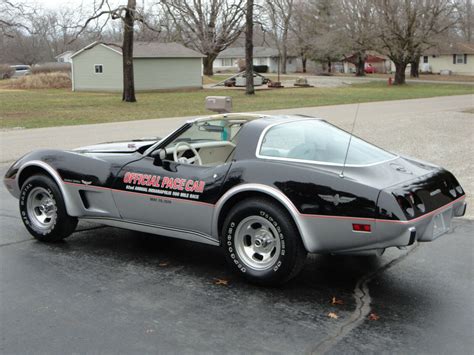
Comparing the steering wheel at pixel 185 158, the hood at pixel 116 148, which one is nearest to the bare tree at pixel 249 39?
the hood at pixel 116 148

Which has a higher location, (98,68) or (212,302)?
(98,68)

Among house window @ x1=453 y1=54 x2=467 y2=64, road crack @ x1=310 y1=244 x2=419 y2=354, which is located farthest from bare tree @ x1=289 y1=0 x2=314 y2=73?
road crack @ x1=310 y1=244 x2=419 y2=354

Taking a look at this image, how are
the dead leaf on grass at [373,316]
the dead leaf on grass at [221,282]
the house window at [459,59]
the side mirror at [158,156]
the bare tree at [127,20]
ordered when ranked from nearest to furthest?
the dead leaf on grass at [373,316] → the dead leaf on grass at [221,282] → the side mirror at [158,156] → the bare tree at [127,20] → the house window at [459,59]

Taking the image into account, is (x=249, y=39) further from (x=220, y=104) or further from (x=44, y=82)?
(x=220, y=104)

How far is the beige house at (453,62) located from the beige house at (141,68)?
123 feet

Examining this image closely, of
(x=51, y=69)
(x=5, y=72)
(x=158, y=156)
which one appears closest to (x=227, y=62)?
(x=5, y=72)

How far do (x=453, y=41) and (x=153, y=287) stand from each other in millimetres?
56399

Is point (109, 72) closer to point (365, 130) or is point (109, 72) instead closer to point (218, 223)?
point (365, 130)

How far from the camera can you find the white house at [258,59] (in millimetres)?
89325

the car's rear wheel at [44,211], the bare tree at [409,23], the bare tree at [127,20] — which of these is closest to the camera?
the car's rear wheel at [44,211]

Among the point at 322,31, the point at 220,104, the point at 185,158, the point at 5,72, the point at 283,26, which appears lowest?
the point at 185,158

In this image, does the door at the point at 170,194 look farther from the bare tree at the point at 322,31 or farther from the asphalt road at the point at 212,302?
the bare tree at the point at 322,31

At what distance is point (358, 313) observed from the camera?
4.28 meters

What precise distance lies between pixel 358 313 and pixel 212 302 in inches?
42.7
